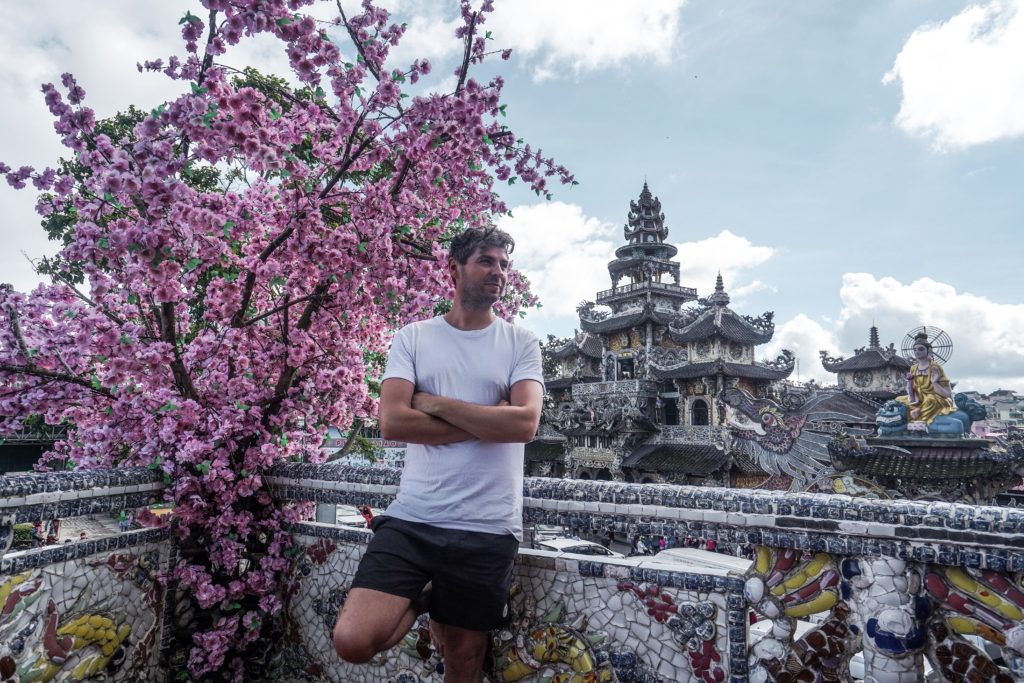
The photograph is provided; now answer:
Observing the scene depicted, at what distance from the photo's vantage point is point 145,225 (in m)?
3.25

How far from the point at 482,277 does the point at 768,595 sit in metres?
1.78

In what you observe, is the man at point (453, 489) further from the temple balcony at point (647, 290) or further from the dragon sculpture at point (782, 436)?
the temple balcony at point (647, 290)

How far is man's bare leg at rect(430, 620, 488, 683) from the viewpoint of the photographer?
2.49m

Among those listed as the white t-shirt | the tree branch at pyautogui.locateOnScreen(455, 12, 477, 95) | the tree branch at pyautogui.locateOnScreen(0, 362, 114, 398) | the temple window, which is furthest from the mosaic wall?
the temple window

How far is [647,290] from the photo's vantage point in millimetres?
40344

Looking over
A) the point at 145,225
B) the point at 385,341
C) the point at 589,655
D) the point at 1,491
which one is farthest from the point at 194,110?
the point at 589,655

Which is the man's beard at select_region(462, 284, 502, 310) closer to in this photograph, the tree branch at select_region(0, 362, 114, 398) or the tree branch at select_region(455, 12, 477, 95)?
the tree branch at select_region(455, 12, 477, 95)

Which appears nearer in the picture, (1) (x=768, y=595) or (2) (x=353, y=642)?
(2) (x=353, y=642)

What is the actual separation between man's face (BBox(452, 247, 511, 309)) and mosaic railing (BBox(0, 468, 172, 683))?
2.21 metres

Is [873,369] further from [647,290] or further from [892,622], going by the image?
[892,622]

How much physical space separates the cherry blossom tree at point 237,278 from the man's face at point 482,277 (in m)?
1.50

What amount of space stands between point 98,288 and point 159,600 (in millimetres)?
1855

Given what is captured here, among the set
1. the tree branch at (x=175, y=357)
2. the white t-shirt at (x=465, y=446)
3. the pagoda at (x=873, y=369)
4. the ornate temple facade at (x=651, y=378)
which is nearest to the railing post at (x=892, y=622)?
the white t-shirt at (x=465, y=446)

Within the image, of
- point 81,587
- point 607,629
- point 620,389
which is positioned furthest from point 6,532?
point 620,389
